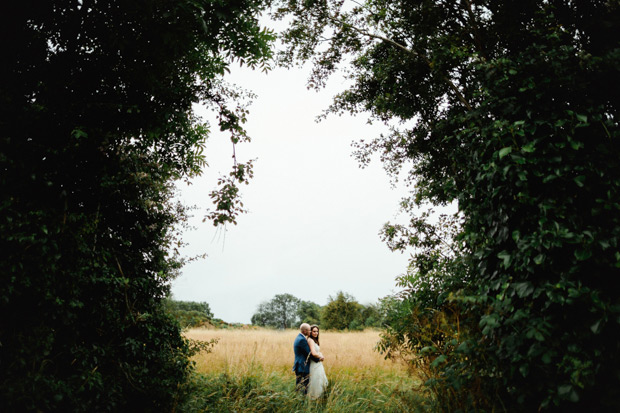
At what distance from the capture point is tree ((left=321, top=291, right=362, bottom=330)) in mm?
25875

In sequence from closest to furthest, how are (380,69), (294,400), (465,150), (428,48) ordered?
(465,150)
(294,400)
(428,48)
(380,69)

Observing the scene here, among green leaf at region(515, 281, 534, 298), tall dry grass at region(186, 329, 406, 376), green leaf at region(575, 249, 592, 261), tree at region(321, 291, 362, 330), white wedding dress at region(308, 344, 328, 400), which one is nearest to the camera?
green leaf at region(575, 249, 592, 261)

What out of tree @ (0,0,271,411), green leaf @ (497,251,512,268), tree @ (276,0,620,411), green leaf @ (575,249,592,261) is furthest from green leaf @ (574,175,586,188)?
tree @ (0,0,271,411)

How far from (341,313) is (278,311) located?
5316cm

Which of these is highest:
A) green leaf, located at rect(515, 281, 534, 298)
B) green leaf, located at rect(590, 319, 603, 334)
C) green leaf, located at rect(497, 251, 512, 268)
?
green leaf, located at rect(497, 251, 512, 268)

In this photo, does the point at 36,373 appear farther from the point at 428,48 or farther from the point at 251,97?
the point at 428,48

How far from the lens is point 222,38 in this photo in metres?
4.76

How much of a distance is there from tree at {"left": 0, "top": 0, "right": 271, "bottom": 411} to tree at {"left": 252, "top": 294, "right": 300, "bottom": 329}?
73.0m

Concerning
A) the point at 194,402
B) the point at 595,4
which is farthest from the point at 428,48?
the point at 194,402

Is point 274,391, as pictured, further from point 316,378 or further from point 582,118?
point 582,118

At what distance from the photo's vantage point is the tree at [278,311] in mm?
74956

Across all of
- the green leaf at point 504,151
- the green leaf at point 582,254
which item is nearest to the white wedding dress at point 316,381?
the green leaf at point 582,254

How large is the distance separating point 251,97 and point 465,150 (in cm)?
405

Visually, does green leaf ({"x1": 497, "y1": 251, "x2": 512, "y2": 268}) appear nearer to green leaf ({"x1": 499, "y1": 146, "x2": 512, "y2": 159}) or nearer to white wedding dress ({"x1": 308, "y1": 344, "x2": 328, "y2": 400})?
green leaf ({"x1": 499, "y1": 146, "x2": 512, "y2": 159})
